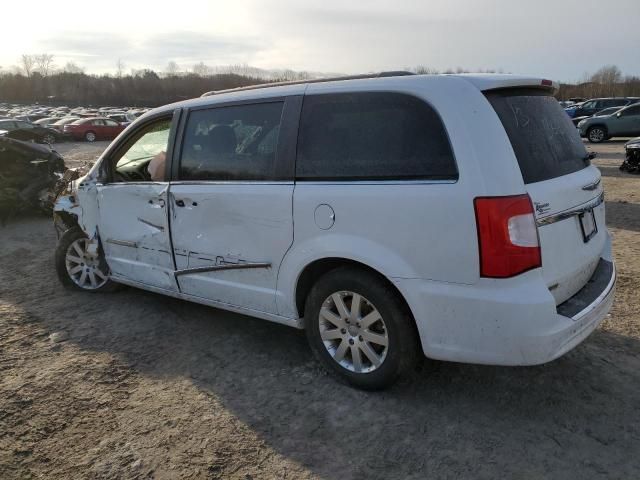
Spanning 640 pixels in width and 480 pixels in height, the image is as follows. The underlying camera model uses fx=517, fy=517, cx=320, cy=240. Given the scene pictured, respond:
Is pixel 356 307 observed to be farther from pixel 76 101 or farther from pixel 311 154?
pixel 76 101

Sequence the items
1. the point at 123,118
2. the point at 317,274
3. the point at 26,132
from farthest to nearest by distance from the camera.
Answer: the point at 123,118 → the point at 26,132 → the point at 317,274

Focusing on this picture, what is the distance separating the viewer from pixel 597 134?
21797mm

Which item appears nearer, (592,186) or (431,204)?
(431,204)

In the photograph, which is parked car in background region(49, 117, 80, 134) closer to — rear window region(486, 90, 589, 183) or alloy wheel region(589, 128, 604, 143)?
alloy wheel region(589, 128, 604, 143)

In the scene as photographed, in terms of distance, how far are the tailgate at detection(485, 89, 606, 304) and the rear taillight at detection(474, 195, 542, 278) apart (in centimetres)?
10

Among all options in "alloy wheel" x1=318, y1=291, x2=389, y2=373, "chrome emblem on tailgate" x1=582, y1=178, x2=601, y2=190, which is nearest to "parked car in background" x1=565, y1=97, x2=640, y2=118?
"chrome emblem on tailgate" x1=582, y1=178, x2=601, y2=190

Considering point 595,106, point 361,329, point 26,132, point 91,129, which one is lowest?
point 361,329

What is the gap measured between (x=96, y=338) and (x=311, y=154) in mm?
2365

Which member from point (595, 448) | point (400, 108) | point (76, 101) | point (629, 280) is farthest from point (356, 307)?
point (76, 101)

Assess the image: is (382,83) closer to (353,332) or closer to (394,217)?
(394,217)

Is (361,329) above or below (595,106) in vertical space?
below

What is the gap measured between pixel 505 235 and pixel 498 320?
43 cm

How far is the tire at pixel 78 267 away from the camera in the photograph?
505 centimetres

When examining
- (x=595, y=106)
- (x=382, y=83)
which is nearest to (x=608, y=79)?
(x=595, y=106)
